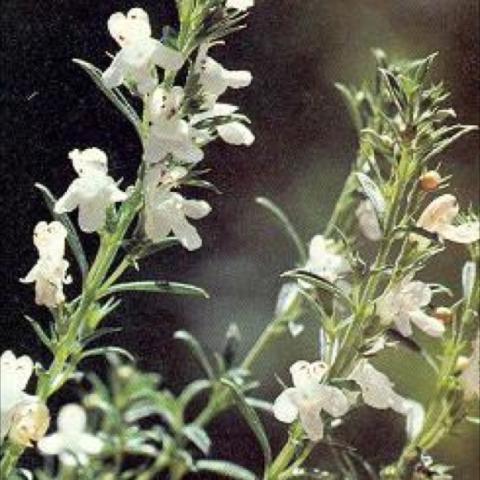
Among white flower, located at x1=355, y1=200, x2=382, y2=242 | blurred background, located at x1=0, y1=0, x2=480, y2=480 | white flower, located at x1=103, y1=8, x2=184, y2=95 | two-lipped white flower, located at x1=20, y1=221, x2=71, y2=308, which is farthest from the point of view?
blurred background, located at x1=0, y1=0, x2=480, y2=480

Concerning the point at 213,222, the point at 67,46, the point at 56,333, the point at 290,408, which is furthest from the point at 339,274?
the point at 213,222

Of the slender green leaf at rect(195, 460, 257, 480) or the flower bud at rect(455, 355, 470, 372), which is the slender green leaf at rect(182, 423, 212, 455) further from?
the flower bud at rect(455, 355, 470, 372)

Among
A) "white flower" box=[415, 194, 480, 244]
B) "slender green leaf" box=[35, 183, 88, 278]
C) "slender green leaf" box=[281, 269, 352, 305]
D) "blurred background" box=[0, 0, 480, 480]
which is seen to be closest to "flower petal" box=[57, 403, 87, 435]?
"blurred background" box=[0, 0, 480, 480]

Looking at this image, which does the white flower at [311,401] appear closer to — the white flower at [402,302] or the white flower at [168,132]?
the white flower at [402,302]

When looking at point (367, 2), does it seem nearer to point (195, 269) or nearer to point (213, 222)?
point (213, 222)

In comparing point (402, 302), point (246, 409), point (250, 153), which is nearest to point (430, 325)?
point (402, 302)

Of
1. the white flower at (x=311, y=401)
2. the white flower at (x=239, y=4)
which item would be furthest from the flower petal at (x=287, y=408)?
the white flower at (x=239, y=4)

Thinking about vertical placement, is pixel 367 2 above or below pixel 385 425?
above
